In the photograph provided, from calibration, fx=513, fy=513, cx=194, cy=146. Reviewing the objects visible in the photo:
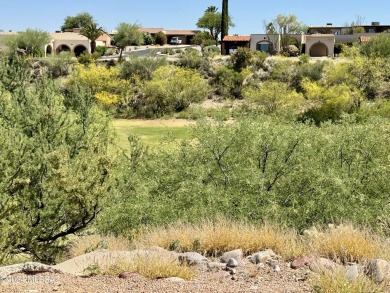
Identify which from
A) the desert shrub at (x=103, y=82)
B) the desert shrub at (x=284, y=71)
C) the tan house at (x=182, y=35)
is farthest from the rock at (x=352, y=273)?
the tan house at (x=182, y=35)

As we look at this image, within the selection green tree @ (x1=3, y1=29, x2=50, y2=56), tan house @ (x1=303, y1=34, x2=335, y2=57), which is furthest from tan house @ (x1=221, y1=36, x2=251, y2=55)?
green tree @ (x1=3, y1=29, x2=50, y2=56)

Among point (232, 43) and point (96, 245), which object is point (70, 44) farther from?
point (96, 245)

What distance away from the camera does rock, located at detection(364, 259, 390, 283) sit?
754cm

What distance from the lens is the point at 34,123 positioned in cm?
1541

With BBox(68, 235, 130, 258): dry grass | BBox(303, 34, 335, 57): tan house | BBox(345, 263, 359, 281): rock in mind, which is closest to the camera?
BBox(345, 263, 359, 281): rock

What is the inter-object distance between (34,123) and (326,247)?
9.79 metres

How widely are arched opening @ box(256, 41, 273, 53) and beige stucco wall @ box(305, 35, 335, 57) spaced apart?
5.46m

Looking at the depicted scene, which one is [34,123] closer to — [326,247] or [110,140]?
[110,140]

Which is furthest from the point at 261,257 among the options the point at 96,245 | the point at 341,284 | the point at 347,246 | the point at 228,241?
the point at 96,245

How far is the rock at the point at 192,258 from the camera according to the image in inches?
353

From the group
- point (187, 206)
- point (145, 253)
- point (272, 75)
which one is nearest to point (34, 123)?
point (187, 206)

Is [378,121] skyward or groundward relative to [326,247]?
skyward

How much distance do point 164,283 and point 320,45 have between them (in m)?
72.2

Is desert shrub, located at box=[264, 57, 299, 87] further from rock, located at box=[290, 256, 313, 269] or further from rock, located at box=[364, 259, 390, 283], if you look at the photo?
rock, located at box=[364, 259, 390, 283]
